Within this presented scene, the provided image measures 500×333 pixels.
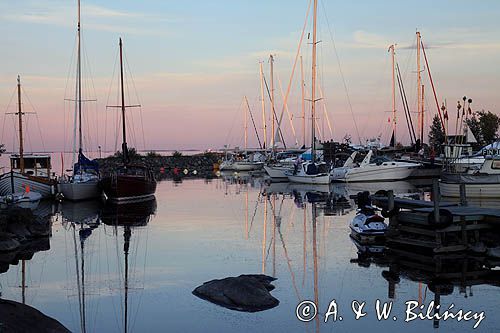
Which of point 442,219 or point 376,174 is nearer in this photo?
point 442,219

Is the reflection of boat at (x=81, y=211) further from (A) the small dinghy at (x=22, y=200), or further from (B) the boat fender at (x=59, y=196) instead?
(A) the small dinghy at (x=22, y=200)

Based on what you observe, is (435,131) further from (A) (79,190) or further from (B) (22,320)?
(B) (22,320)

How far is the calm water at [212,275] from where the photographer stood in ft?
41.2

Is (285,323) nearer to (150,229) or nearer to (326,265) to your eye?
(326,265)

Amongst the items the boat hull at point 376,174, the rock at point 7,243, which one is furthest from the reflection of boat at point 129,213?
the boat hull at point 376,174

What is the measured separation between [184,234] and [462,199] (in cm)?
1016

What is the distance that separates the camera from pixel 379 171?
172 feet

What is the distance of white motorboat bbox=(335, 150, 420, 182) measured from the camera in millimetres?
52375

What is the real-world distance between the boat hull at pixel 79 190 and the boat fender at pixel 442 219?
84.6 feet

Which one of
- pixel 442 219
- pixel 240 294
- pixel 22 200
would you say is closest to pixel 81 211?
pixel 22 200

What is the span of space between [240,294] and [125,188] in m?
25.5

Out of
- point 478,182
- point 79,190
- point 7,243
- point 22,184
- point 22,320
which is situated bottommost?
point 7,243

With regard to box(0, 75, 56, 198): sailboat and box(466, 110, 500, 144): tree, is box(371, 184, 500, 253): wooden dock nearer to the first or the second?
box(0, 75, 56, 198): sailboat

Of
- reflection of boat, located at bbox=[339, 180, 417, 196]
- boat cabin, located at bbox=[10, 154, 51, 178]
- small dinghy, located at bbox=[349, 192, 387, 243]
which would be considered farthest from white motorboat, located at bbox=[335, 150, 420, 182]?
small dinghy, located at bbox=[349, 192, 387, 243]
